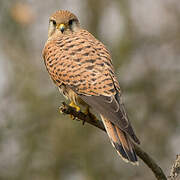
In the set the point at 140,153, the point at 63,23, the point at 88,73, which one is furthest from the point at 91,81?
the point at 63,23

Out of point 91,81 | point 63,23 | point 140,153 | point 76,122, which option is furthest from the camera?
point 76,122

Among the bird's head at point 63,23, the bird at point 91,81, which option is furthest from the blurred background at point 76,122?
the bird at point 91,81

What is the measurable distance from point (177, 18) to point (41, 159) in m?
3.24

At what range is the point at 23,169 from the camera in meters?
7.39

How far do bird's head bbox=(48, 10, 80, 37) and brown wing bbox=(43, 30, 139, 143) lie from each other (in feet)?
1.15

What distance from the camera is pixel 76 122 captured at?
7848 mm

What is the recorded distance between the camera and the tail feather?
3986 mm

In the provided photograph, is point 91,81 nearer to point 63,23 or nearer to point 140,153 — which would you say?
point 140,153

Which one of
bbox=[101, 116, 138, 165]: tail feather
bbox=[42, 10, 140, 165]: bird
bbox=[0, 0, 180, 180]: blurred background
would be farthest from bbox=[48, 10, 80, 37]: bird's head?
bbox=[0, 0, 180, 180]: blurred background

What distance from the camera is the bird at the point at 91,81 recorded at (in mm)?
4148

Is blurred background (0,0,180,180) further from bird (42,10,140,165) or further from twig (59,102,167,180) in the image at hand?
A: twig (59,102,167,180)

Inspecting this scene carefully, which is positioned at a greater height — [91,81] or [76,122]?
[91,81]

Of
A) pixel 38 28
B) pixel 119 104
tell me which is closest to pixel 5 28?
pixel 38 28

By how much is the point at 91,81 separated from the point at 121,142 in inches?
27.9
